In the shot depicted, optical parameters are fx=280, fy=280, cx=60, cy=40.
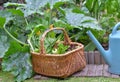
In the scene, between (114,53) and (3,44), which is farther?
(3,44)

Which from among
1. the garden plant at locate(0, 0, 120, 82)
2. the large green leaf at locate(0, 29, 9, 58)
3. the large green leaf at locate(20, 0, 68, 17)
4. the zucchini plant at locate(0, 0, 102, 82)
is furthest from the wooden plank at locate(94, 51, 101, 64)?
the large green leaf at locate(0, 29, 9, 58)

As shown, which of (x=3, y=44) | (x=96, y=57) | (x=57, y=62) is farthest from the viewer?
(x=96, y=57)

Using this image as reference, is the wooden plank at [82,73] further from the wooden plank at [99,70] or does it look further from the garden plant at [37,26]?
the garden plant at [37,26]

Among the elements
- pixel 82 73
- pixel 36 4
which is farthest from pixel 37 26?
pixel 82 73

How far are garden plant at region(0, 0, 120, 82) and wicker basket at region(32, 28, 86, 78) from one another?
0.09 m

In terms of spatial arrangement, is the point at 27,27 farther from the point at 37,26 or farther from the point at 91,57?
the point at 91,57

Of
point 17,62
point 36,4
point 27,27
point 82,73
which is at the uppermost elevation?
point 36,4

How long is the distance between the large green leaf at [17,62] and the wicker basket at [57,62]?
7 cm

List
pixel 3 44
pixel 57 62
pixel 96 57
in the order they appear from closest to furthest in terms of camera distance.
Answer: pixel 57 62, pixel 3 44, pixel 96 57

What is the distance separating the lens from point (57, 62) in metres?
2.23

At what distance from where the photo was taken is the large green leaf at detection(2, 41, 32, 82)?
233 cm

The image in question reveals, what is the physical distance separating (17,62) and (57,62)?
1.20 feet

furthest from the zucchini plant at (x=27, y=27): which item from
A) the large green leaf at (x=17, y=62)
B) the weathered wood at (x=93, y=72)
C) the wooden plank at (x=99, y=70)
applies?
the wooden plank at (x=99, y=70)

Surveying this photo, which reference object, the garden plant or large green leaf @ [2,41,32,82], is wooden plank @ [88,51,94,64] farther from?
large green leaf @ [2,41,32,82]
